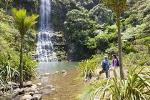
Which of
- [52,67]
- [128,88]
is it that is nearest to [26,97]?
[128,88]

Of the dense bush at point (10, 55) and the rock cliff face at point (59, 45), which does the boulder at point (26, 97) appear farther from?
the rock cliff face at point (59, 45)

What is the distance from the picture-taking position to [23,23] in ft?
62.1

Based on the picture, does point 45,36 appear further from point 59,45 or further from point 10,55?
point 10,55

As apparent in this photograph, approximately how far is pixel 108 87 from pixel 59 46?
4222 centimetres

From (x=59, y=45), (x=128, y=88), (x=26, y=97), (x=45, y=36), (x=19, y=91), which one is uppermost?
(x=45, y=36)

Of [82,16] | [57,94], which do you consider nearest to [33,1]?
[82,16]

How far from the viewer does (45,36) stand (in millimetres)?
51219

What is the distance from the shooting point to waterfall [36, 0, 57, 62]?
155 ft

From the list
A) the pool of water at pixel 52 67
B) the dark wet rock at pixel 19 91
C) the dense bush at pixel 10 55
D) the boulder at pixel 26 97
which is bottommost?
the boulder at pixel 26 97

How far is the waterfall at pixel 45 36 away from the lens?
4736 centimetres

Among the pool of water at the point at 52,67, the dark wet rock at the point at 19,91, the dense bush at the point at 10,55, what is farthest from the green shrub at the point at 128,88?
the pool of water at the point at 52,67

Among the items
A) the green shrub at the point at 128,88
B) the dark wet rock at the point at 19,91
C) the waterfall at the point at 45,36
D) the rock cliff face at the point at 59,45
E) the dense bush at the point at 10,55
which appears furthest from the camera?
the rock cliff face at the point at 59,45

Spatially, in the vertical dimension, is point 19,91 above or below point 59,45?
below

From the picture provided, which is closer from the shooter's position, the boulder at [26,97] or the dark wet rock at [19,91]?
the boulder at [26,97]
